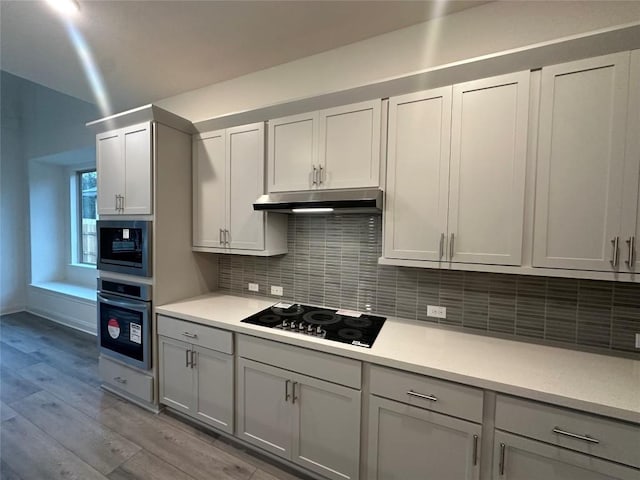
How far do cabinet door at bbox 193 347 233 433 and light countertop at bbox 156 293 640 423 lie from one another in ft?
0.91

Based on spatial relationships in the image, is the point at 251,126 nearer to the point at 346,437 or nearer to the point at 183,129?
the point at 183,129

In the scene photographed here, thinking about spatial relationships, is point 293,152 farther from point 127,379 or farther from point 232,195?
point 127,379

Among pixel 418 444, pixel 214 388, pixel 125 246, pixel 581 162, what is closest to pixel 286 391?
pixel 214 388

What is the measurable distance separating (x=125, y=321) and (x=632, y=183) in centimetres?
344

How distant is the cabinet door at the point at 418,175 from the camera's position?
1.58 meters

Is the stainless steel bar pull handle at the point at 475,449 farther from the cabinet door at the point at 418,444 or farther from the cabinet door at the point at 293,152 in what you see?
the cabinet door at the point at 293,152

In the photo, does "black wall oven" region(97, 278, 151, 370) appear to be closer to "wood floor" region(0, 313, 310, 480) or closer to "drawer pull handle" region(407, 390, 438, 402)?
"wood floor" region(0, 313, 310, 480)

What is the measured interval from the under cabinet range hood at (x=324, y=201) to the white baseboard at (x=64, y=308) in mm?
3502

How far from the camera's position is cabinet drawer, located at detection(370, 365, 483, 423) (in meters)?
1.24

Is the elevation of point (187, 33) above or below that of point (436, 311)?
above

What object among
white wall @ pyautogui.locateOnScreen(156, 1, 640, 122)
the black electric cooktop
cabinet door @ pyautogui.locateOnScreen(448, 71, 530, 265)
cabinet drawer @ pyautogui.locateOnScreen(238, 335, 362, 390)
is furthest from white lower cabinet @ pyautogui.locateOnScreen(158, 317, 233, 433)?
white wall @ pyautogui.locateOnScreen(156, 1, 640, 122)

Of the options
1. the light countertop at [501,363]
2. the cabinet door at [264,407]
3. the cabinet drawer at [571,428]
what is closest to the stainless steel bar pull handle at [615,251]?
the light countertop at [501,363]

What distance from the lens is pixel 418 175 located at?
1641mm

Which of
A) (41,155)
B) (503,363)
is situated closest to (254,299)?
(503,363)
